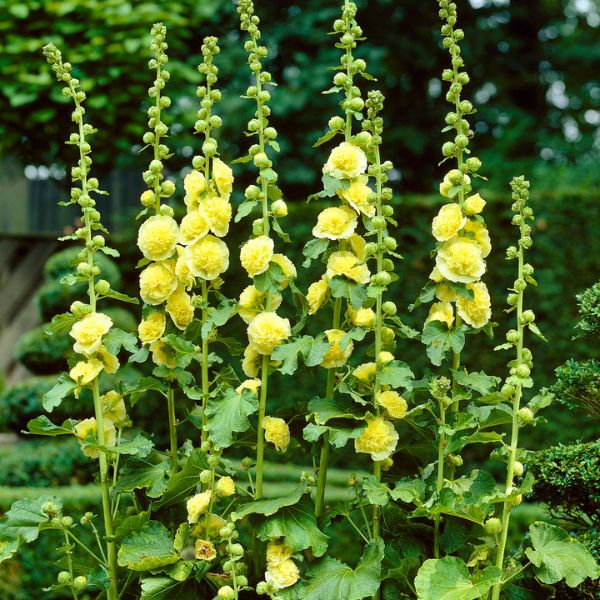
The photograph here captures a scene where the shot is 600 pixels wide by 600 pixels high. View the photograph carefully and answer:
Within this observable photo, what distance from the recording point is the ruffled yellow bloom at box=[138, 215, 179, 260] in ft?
7.06

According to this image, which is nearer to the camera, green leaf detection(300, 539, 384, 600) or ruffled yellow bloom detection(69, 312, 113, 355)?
green leaf detection(300, 539, 384, 600)

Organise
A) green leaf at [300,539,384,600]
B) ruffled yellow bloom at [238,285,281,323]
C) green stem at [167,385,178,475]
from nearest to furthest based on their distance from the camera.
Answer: green leaf at [300,539,384,600] → ruffled yellow bloom at [238,285,281,323] → green stem at [167,385,178,475]

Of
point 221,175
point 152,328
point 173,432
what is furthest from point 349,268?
point 173,432

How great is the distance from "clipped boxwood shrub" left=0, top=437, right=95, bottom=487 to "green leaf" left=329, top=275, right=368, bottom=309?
3.03 meters

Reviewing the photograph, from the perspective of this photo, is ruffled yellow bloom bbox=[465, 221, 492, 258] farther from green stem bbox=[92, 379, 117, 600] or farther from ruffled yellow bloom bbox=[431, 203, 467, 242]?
green stem bbox=[92, 379, 117, 600]

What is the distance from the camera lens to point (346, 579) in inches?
76.8

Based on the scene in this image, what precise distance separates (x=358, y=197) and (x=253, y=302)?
1.18 feet

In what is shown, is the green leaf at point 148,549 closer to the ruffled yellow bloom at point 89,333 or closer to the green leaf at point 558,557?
the ruffled yellow bloom at point 89,333

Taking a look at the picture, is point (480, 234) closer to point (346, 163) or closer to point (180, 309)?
point (346, 163)

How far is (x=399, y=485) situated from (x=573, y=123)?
766 cm

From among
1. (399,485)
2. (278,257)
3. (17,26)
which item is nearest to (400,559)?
(399,485)

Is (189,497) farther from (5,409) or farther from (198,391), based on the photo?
(5,409)

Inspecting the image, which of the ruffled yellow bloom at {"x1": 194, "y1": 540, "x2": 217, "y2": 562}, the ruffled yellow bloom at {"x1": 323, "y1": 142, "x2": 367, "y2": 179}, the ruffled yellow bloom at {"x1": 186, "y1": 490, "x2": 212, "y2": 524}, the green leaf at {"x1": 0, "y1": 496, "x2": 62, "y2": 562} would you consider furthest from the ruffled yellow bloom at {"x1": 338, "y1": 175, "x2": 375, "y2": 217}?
the green leaf at {"x1": 0, "y1": 496, "x2": 62, "y2": 562}

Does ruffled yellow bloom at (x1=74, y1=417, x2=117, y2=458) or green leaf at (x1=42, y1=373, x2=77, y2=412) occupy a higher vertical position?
green leaf at (x1=42, y1=373, x2=77, y2=412)
